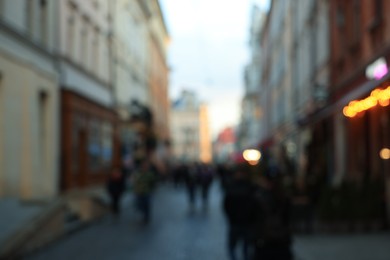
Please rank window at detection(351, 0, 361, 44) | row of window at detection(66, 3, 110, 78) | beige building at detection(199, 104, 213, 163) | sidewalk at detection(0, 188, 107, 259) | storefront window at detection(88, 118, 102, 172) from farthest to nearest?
beige building at detection(199, 104, 213, 163)
storefront window at detection(88, 118, 102, 172)
row of window at detection(66, 3, 110, 78)
window at detection(351, 0, 361, 44)
sidewalk at detection(0, 188, 107, 259)

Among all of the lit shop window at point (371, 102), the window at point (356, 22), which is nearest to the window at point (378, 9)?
the window at point (356, 22)

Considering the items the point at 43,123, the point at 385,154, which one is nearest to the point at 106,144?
the point at 43,123

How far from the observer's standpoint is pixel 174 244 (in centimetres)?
1491

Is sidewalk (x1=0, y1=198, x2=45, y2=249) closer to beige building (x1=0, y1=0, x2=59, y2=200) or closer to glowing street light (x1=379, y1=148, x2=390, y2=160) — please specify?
beige building (x1=0, y1=0, x2=59, y2=200)

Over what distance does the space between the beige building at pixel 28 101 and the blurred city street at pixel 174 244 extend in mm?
2498

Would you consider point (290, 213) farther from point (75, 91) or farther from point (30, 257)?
point (75, 91)

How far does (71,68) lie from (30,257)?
1399cm

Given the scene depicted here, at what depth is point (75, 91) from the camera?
25.7 meters

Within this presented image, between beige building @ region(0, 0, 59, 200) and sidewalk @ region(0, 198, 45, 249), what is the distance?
157cm

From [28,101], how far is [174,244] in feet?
24.1

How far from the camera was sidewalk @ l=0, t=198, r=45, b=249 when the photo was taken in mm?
12891

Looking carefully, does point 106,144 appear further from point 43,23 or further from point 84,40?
point 43,23

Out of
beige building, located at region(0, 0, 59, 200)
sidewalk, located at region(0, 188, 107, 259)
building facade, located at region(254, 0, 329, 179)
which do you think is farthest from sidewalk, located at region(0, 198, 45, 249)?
building facade, located at region(254, 0, 329, 179)

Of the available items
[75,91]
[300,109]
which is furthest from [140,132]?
[75,91]
